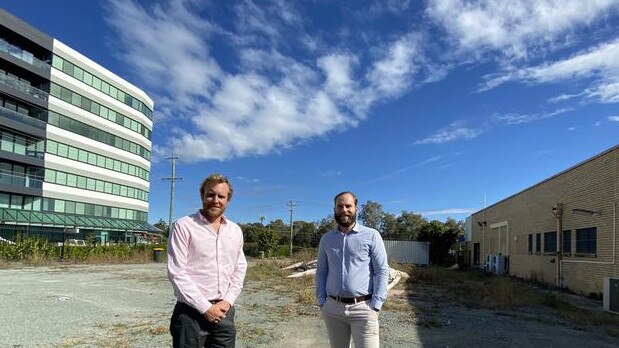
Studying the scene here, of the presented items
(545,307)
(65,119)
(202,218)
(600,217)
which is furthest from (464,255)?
(202,218)

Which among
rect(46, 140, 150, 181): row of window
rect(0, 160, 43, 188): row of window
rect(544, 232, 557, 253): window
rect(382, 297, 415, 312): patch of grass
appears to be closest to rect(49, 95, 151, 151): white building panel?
rect(46, 140, 150, 181): row of window

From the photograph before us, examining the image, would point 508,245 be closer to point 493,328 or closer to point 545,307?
point 545,307

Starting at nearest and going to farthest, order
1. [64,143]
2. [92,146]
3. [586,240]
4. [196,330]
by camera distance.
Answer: [196,330], [586,240], [64,143], [92,146]

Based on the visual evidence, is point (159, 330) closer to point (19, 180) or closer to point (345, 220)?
point (345, 220)

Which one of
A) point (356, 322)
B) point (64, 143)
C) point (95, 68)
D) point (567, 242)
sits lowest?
point (356, 322)

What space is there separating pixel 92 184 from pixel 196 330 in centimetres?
5982

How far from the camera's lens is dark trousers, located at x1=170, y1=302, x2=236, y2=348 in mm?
3861

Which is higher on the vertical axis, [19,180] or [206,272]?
[19,180]

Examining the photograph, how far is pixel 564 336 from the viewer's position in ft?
33.5

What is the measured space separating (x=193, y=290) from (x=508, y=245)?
111ft

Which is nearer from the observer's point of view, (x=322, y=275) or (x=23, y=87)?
(x=322, y=275)

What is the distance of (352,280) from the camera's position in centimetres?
471

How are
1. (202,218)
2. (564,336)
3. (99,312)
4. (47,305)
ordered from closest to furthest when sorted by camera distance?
(202,218) → (564,336) → (99,312) → (47,305)

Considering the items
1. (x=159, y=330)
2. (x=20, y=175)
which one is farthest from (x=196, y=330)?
(x=20, y=175)
